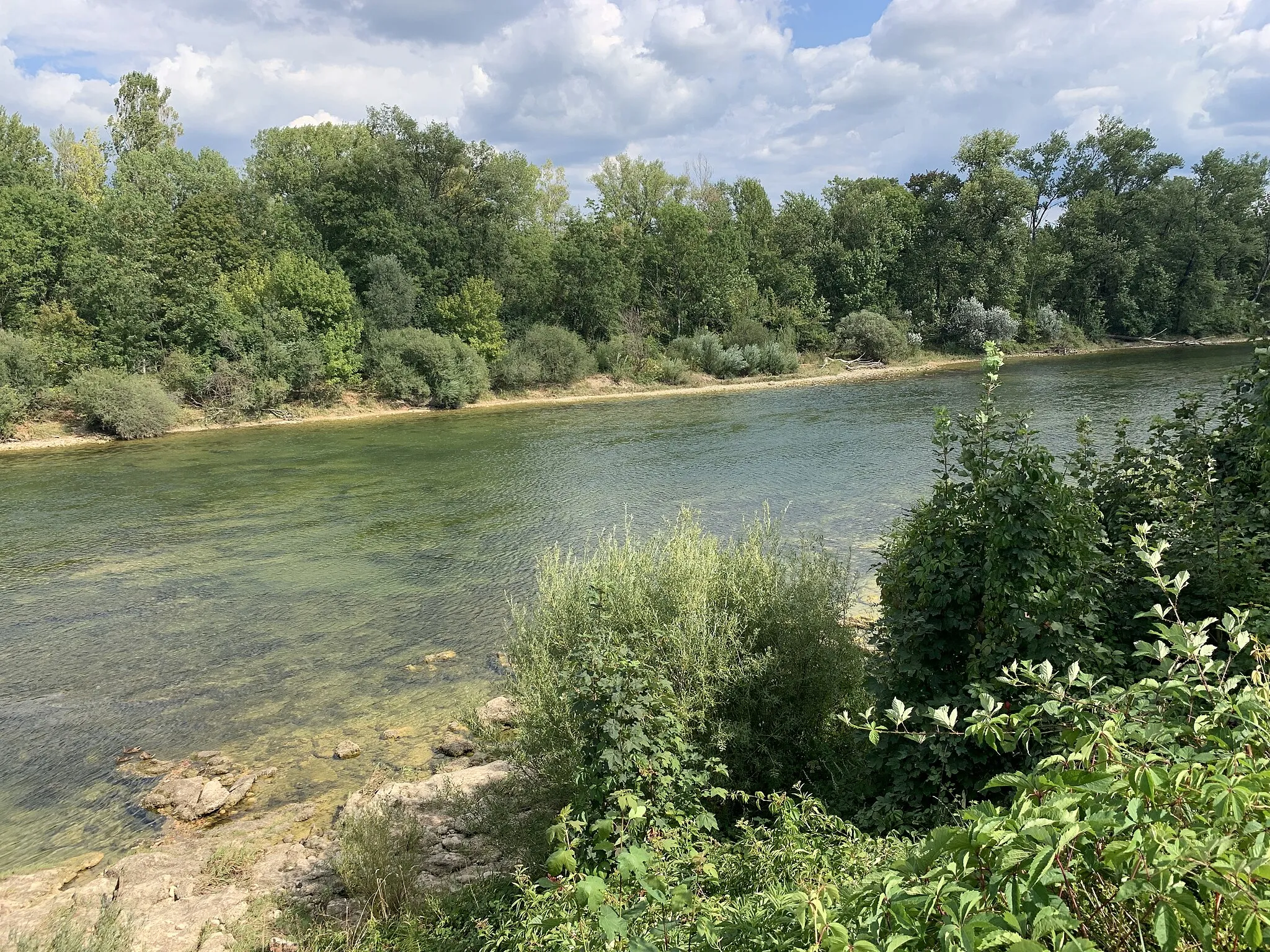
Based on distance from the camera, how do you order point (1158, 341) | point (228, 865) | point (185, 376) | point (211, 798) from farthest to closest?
point (1158, 341)
point (185, 376)
point (211, 798)
point (228, 865)

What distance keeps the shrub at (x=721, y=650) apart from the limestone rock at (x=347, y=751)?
2.26 m

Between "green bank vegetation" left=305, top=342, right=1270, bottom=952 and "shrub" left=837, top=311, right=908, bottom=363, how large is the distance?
177ft

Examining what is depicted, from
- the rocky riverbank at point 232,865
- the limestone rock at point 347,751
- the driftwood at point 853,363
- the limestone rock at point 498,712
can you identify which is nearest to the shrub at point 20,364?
the rocky riverbank at point 232,865

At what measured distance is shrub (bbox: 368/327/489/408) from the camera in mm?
43875

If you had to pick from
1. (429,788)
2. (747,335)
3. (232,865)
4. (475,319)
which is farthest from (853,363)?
(232,865)

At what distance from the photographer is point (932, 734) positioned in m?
4.86

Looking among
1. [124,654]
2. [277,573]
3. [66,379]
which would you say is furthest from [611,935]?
[66,379]

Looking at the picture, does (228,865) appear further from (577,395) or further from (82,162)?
(82,162)

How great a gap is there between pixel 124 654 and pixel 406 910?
8.95 meters

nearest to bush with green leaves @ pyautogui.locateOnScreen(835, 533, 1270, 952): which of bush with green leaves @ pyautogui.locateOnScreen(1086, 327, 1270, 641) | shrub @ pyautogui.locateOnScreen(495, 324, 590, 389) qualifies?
bush with green leaves @ pyautogui.locateOnScreen(1086, 327, 1270, 641)

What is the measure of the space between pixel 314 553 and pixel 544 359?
3416cm

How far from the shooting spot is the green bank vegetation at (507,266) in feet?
131

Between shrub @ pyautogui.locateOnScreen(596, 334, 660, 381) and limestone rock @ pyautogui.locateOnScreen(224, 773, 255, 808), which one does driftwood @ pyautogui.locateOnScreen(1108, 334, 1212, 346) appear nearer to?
shrub @ pyautogui.locateOnScreen(596, 334, 660, 381)

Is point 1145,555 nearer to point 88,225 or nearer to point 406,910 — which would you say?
point 406,910
